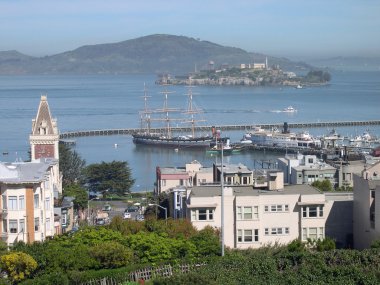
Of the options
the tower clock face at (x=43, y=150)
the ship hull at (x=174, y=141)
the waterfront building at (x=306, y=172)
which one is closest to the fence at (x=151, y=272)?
the tower clock face at (x=43, y=150)

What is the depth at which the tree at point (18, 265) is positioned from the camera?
11.8 meters

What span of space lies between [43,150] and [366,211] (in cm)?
1139

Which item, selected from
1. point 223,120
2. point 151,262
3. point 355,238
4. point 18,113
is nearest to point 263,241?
point 355,238

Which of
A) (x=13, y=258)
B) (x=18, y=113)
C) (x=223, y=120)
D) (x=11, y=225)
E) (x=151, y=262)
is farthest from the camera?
(x=18, y=113)

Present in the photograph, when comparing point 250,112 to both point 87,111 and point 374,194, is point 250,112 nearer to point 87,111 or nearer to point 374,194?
point 87,111

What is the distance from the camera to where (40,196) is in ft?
48.2

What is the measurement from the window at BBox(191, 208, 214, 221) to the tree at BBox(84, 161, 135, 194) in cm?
1593

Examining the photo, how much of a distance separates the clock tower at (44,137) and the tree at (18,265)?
38.6 ft

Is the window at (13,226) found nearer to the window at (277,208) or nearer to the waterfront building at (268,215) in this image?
the waterfront building at (268,215)

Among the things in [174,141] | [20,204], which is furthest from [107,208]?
[174,141]

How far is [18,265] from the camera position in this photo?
1185 cm

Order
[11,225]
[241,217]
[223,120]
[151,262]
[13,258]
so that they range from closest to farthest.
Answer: [13,258], [151,262], [11,225], [241,217], [223,120]

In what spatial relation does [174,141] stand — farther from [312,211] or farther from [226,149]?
[312,211]

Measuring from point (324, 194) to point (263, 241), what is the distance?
145 centimetres
